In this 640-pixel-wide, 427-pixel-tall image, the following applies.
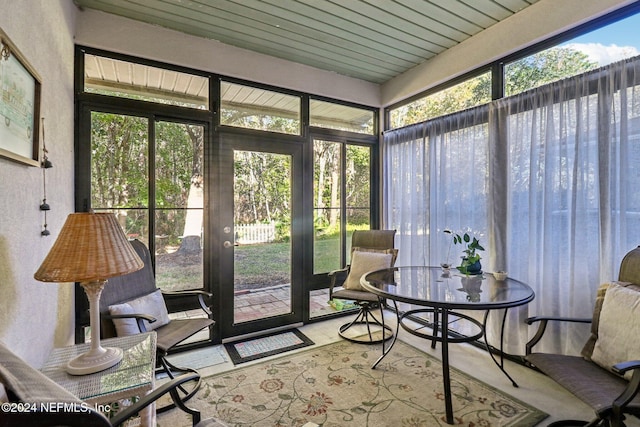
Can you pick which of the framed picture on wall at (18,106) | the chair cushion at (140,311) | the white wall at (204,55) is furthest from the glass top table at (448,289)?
the white wall at (204,55)

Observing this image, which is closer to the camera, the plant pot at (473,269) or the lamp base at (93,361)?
the lamp base at (93,361)

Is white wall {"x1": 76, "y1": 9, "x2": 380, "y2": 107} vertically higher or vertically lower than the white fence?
higher

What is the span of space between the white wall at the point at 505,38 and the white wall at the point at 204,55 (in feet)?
2.45

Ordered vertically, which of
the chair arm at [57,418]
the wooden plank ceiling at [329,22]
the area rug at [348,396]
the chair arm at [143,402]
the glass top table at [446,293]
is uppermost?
Answer: the wooden plank ceiling at [329,22]

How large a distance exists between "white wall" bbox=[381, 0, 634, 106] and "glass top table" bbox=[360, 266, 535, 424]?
1970mm

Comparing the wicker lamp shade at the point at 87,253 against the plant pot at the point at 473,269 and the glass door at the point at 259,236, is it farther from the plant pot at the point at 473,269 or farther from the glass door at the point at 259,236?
the plant pot at the point at 473,269

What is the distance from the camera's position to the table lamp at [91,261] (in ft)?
4.33

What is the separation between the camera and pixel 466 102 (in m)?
3.07

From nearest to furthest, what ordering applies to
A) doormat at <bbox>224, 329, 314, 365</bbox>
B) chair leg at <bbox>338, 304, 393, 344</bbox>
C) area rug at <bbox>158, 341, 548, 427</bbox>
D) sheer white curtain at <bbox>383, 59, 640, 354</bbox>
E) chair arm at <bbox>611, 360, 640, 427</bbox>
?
chair arm at <bbox>611, 360, 640, 427</bbox>
area rug at <bbox>158, 341, 548, 427</bbox>
sheer white curtain at <bbox>383, 59, 640, 354</bbox>
doormat at <bbox>224, 329, 314, 365</bbox>
chair leg at <bbox>338, 304, 393, 344</bbox>

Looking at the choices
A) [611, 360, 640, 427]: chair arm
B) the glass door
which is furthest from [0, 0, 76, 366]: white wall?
[611, 360, 640, 427]: chair arm

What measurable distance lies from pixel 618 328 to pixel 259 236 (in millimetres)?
2832

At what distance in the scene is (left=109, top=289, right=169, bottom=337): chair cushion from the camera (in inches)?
77.8

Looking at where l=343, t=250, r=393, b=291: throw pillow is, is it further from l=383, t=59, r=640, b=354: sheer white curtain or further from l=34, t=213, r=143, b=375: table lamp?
l=34, t=213, r=143, b=375: table lamp

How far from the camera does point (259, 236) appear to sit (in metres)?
3.28
